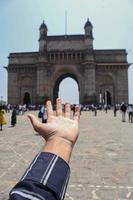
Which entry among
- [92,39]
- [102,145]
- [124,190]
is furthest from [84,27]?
[124,190]

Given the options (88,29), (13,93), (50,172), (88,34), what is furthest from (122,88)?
(50,172)

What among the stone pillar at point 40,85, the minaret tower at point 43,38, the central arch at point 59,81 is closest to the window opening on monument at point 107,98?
the central arch at point 59,81

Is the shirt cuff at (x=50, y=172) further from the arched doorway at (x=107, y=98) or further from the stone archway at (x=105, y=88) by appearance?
the arched doorway at (x=107, y=98)

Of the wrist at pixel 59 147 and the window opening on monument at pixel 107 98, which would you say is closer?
the wrist at pixel 59 147

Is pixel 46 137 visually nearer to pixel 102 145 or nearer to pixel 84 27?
pixel 102 145

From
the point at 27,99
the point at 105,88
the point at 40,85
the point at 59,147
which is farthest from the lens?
the point at 27,99

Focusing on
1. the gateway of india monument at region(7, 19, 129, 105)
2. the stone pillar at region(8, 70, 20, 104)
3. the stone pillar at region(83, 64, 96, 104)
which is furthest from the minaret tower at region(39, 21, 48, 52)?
the stone pillar at region(83, 64, 96, 104)

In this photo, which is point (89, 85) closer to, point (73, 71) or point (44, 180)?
point (73, 71)
